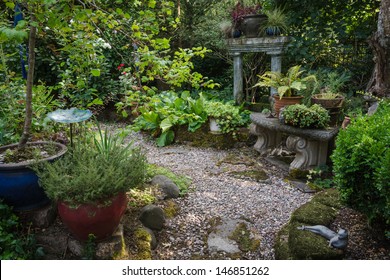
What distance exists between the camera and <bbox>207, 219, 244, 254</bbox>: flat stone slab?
281cm

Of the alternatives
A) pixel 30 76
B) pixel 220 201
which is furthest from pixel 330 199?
pixel 30 76

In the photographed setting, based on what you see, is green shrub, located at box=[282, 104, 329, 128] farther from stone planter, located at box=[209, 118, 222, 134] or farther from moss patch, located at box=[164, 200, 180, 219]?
moss patch, located at box=[164, 200, 180, 219]

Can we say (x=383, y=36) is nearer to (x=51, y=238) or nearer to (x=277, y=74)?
(x=277, y=74)

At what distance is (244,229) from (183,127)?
3103mm

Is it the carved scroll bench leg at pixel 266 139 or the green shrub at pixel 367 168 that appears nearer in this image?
the green shrub at pixel 367 168

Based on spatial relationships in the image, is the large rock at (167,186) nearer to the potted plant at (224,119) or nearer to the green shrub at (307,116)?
the green shrub at (307,116)

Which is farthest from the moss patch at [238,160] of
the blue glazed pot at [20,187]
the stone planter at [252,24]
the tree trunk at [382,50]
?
the blue glazed pot at [20,187]

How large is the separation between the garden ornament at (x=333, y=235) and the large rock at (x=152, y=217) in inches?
47.4

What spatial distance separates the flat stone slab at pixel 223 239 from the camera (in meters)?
2.81

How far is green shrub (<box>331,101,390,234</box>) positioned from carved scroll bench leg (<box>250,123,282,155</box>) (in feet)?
7.92

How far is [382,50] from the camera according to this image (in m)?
4.26

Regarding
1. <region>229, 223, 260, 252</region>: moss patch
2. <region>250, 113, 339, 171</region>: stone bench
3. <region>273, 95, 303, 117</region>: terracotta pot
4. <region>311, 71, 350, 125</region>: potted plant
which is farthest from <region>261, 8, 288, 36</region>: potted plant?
<region>229, 223, 260, 252</region>: moss patch

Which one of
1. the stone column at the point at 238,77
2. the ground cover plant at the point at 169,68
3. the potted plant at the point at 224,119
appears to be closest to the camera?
the ground cover plant at the point at 169,68

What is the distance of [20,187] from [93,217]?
66 cm
